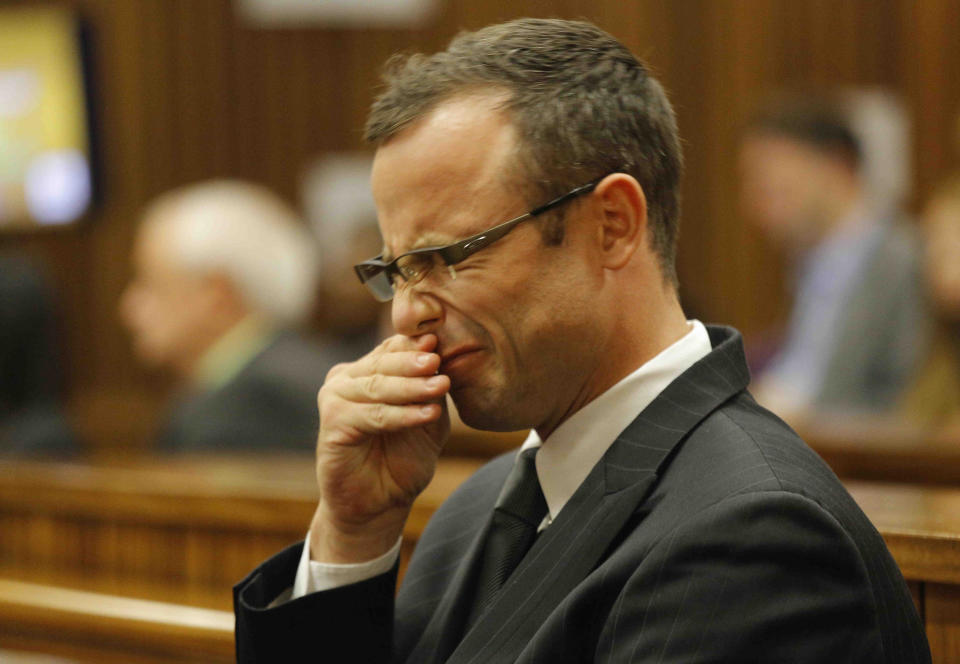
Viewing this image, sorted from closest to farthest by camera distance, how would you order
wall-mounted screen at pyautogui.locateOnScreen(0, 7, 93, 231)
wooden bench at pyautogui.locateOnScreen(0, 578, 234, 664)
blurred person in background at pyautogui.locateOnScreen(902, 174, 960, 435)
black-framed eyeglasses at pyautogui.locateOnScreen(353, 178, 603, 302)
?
black-framed eyeglasses at pyautogui.locateOnScreen(353, 178, 603, 302) → wooden bench at pyautogui.locateOnScreen(0, 578, 234, 664) → blurred person in background at pyautogui.locateOnScreen(902, 174, 960, 435) → wall-mounted screen at pyautogui.locateOnScreen(0, 7, 93, 231)

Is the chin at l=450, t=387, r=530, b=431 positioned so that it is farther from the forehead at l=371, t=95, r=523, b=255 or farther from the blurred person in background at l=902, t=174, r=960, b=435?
the blurred person in background at l=902, t=174, r=960, b=435

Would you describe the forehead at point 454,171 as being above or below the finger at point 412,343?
above

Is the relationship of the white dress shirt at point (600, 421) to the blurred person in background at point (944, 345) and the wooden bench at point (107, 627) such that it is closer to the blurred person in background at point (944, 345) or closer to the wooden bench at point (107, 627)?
the wooden bench at point (107, 627)

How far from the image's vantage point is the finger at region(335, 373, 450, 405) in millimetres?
1416

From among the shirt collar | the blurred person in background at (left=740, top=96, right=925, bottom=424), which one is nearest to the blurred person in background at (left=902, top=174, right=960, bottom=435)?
the blurred person in background at (left=740, top=96, right=925, bottom=424)

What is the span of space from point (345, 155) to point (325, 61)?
46cm

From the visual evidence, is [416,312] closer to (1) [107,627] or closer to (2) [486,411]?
(2) [486,411]

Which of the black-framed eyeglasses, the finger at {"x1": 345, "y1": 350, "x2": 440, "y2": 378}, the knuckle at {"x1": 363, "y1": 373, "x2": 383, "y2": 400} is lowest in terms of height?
the knuckle at {"x1": 363, "y1": 373, "x2": 383, "y2": 400}

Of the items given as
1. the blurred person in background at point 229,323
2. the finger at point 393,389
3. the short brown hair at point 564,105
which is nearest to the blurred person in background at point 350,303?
the blurred person in background at point 229,323

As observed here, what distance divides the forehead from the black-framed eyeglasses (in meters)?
0.01

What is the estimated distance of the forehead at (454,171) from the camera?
138 cm

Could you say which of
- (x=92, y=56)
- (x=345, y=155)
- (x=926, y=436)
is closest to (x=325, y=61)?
(x=345, y=155)

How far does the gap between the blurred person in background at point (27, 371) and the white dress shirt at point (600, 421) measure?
110 inches

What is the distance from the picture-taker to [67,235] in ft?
19.7
